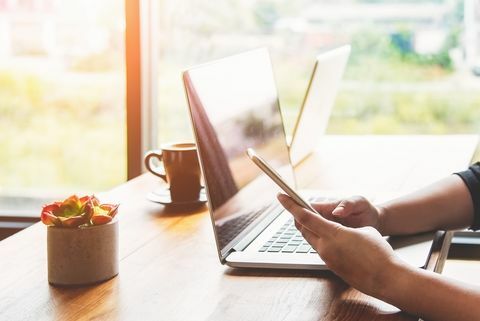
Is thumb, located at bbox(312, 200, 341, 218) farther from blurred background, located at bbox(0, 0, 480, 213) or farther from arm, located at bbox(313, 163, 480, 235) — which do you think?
blurred background, located at bbox(0, 0, 480, 213)

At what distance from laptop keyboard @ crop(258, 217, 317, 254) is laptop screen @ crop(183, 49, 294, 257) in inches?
2.1

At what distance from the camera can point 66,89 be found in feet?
9.83

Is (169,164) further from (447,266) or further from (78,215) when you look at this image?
(447,266)

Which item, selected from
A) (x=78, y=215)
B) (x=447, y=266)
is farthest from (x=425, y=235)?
(x=447, y=266)

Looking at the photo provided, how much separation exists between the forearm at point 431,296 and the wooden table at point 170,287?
0.8 inches

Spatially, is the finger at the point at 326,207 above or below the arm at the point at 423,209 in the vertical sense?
above

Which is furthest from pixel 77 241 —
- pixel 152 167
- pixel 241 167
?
pixel 152 167

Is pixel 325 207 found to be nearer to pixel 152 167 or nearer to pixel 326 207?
pixel 326 207

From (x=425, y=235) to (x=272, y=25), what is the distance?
1.65 m

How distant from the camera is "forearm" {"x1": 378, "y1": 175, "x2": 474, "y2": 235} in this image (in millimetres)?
1444

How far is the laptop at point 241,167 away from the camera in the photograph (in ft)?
4.12

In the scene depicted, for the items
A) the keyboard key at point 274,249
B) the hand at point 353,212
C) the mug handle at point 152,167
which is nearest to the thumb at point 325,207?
the hand at point 353,212

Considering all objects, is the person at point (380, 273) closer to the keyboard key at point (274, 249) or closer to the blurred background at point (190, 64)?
the keyboard key at point (274, 249)

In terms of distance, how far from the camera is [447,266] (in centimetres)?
280
